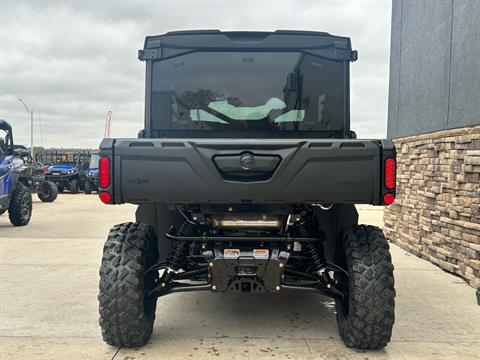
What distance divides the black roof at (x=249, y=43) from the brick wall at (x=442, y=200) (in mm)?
2468

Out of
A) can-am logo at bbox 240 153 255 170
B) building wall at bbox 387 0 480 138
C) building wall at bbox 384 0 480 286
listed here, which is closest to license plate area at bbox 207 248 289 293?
can-am logo at bbox 240 153 255 170

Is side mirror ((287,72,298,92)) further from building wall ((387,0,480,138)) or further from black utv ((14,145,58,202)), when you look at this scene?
black utv ((14,145,58,202))

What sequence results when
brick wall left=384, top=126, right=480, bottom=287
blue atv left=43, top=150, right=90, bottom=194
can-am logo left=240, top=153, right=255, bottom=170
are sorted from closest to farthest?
can-am logo left=240, top=153, right=255, bottom=170, brick wall left=384, top=126, right=480, bottom=287, blue atv left=43, top=150, right=90, bottom=194

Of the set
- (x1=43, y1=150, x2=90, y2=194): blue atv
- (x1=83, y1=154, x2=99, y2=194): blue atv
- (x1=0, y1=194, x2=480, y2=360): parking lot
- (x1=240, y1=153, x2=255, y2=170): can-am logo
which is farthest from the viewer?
(x1=43, y1=150, x2=90, y2=194): blue atv

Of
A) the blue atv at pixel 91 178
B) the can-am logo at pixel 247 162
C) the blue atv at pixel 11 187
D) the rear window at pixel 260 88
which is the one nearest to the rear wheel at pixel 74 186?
the blue atv at pixel 91 178

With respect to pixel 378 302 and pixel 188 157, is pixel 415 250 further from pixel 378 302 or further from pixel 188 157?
pixel 188 157

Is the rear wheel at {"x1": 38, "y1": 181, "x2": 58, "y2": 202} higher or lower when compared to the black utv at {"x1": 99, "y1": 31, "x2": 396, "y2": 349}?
lower

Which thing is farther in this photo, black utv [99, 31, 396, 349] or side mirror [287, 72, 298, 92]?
side mirror [287, 72, 298, 92]

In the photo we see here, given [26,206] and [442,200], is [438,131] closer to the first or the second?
[442,200]

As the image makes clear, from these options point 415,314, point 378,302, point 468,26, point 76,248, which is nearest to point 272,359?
point 378,302

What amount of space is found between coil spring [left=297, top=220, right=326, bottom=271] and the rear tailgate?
0.57m

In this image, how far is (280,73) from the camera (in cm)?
407

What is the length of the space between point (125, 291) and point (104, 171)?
35.3 inches

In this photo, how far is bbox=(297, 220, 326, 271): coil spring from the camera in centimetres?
382
